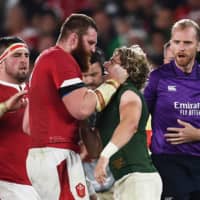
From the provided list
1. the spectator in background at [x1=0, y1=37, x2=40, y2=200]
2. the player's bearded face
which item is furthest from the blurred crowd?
the player's bearded face

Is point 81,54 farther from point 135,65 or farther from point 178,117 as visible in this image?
point 178,117

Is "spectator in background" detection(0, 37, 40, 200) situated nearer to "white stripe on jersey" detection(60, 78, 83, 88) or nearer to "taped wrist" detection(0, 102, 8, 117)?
"taped wrist" detection(0, 102, 8, 117)

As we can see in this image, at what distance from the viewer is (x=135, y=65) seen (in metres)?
6.95

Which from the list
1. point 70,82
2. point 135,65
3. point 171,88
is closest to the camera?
point 70,82

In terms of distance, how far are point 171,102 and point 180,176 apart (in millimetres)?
593

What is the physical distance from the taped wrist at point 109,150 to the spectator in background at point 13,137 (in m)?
1.51

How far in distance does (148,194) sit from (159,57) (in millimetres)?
5252

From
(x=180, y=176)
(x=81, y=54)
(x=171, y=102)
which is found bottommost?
(x=180, y=176)

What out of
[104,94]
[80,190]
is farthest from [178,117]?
[80,190]

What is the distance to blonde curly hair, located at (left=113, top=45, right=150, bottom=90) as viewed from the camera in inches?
273

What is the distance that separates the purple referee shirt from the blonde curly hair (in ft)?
2.38

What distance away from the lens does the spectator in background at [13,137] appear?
797 centimetres

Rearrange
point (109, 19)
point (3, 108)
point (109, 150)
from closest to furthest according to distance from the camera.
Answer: point (109, 150) → point (3, 108) → point (109, 19)

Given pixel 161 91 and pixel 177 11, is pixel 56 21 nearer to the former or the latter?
pixel 177 11
